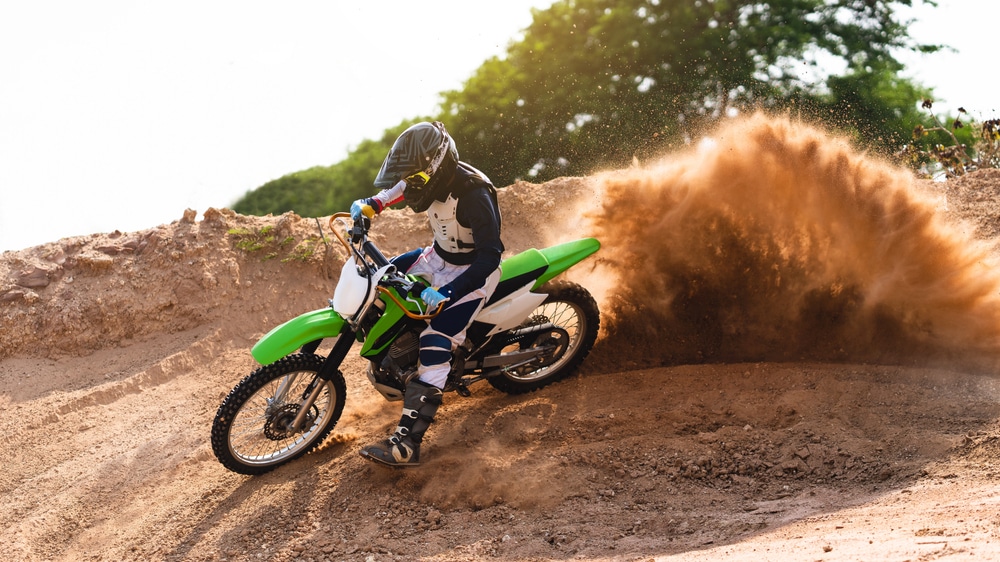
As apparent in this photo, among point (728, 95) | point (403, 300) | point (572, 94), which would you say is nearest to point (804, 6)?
point (728, 95)

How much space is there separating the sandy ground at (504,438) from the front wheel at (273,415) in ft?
0.49

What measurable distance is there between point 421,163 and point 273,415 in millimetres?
2018

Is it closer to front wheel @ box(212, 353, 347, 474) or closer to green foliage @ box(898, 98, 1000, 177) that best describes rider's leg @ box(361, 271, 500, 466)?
front wheel @ box(212, 353, 347, 474)

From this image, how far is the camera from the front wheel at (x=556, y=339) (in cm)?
637

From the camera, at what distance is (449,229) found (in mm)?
5703

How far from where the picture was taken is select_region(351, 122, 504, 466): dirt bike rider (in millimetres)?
5375

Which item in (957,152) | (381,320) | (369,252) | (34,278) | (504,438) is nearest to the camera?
(369,252)

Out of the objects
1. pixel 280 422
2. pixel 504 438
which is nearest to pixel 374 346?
pixel 280 422

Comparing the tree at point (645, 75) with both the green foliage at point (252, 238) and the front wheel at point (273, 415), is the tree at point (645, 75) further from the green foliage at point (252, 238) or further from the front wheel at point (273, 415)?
the front wheel at point (273, 415)

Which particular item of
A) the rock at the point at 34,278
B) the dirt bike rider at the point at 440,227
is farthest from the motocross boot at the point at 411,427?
the rock at the point at 34,278

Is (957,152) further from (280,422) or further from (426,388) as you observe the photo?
(280,422)

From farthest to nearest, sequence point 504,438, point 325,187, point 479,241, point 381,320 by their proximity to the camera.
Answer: point 325,187, point 504,438, point 381,320, point 479,241

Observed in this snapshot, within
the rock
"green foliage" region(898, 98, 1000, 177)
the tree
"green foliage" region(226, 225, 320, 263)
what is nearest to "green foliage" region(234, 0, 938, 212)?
the tree

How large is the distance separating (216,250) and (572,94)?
1011 cm
